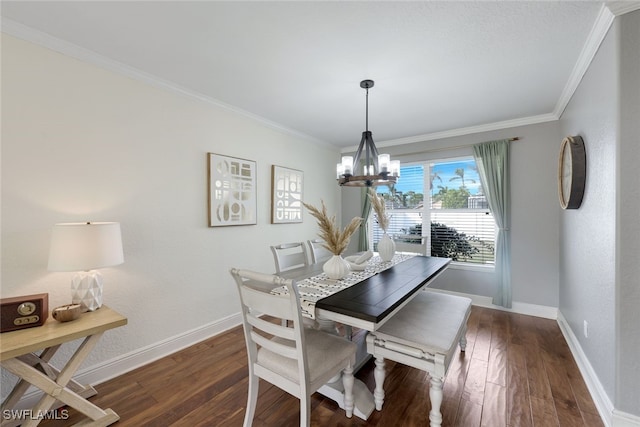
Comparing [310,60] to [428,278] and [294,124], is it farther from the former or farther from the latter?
[428,278]

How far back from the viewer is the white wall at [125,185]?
5.45 ft

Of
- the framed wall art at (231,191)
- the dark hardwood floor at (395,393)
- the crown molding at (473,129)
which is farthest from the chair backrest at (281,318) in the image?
the crown molding at (473,129)

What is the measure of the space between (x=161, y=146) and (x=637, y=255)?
11.1ft

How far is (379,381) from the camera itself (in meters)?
1.65

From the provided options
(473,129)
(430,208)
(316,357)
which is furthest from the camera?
(430,208)

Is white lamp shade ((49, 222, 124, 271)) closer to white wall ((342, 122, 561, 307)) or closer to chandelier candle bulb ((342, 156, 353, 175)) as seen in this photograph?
chandelier candle bulb ((342, 156, 353, 175))

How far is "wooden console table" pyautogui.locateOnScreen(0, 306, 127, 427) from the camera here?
51.9 inches

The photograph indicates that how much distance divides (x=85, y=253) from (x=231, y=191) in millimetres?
1459

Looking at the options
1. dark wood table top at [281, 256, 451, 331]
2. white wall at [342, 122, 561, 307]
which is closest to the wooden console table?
dark wood table top at [281, 256, 451, 331]

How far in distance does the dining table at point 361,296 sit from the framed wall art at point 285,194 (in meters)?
1.31

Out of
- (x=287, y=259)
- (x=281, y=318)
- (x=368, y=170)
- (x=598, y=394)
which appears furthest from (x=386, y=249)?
(x=598, y=394)

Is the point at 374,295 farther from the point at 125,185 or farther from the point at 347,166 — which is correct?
the point at 125,185

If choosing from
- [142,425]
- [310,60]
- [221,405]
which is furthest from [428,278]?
[142,425]

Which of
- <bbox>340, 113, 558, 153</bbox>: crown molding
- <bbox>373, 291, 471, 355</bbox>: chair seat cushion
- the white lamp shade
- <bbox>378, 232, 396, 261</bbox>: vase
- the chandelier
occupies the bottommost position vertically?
<bbox>373, 291, 471, 355</bbox>: chair seat cushion
